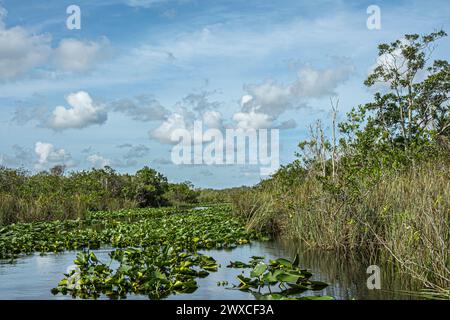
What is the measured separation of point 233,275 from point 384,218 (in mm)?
2729

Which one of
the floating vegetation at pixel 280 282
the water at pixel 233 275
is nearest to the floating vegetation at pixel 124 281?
the water at pixel 233 275

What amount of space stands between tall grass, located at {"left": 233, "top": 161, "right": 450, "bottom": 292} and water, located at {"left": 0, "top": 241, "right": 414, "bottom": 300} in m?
0.37

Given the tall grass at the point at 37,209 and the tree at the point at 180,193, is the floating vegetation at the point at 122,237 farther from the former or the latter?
the tree at the point at 180,193

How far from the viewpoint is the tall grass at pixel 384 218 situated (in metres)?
6.64

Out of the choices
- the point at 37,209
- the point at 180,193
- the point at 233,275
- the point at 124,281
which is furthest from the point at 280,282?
the point at 180,193

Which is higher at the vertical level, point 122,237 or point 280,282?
point 122,237

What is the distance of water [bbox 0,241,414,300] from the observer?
6.87 meters

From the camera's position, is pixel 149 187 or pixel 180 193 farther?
pixel 180 193

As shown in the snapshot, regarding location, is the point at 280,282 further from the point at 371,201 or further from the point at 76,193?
the point at 76,193

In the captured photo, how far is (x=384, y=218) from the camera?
8625mm

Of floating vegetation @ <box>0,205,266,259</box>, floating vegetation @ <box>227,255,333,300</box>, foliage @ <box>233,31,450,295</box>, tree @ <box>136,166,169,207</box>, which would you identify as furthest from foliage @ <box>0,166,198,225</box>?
floating vegetation @ <box>227,255,333,300</box>

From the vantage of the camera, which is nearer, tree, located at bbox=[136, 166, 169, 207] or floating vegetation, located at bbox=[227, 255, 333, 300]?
floating vegetation, located at bbox=[227, 255, 333, 300]

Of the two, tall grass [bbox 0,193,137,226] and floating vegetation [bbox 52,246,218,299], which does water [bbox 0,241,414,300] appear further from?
tall grass [bbox 0,193,137,226]
